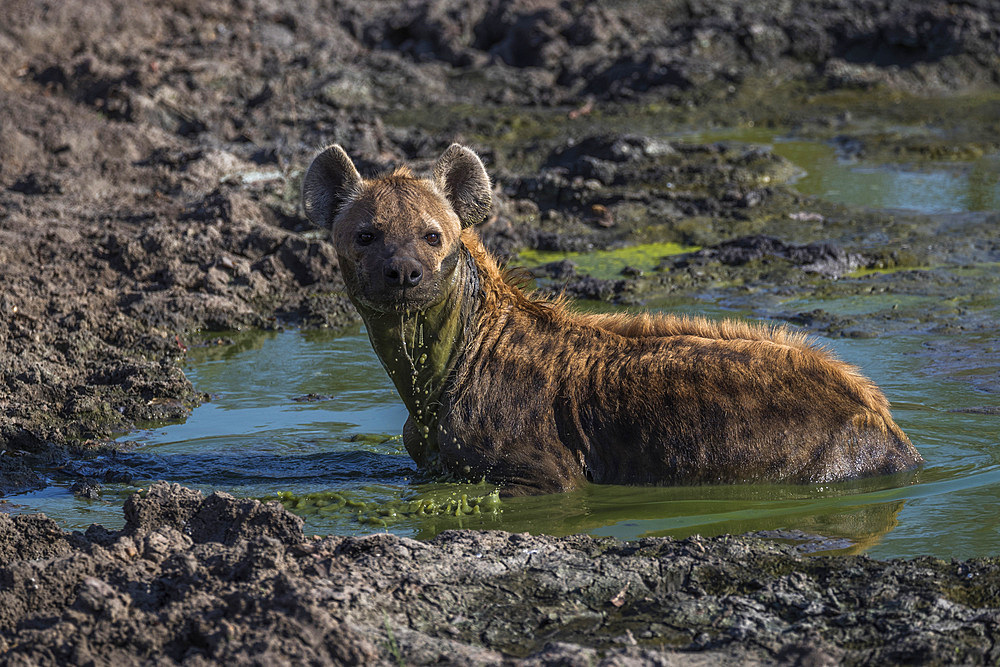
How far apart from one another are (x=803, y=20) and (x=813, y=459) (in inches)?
608

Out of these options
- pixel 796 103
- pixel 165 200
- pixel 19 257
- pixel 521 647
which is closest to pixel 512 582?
pixel 521 647

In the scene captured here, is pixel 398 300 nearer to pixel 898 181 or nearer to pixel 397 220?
pixel 397 220


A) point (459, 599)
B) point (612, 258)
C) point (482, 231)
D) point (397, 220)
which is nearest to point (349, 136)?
point (482, 231)

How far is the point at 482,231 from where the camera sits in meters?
11.0

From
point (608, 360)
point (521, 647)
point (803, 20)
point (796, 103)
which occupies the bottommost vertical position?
A: point (521, 647)

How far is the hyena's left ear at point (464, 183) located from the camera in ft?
19.6

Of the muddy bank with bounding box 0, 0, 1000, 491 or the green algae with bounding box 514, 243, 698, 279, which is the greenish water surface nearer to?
the muddy bank with bounding box 0, 0, 1000, 491

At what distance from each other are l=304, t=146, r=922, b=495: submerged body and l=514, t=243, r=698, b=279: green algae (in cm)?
419

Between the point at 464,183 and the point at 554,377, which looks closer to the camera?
the point at 554,377

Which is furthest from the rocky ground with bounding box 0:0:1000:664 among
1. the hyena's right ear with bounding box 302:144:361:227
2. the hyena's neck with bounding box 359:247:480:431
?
the hyena's right ear with bounding box 302:144:361:227

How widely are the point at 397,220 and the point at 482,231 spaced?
5439 mm

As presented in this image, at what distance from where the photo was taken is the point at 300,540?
441 centimetres

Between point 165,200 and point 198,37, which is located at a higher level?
point 198,37

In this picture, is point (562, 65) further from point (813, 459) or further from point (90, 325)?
point (813, 459)
